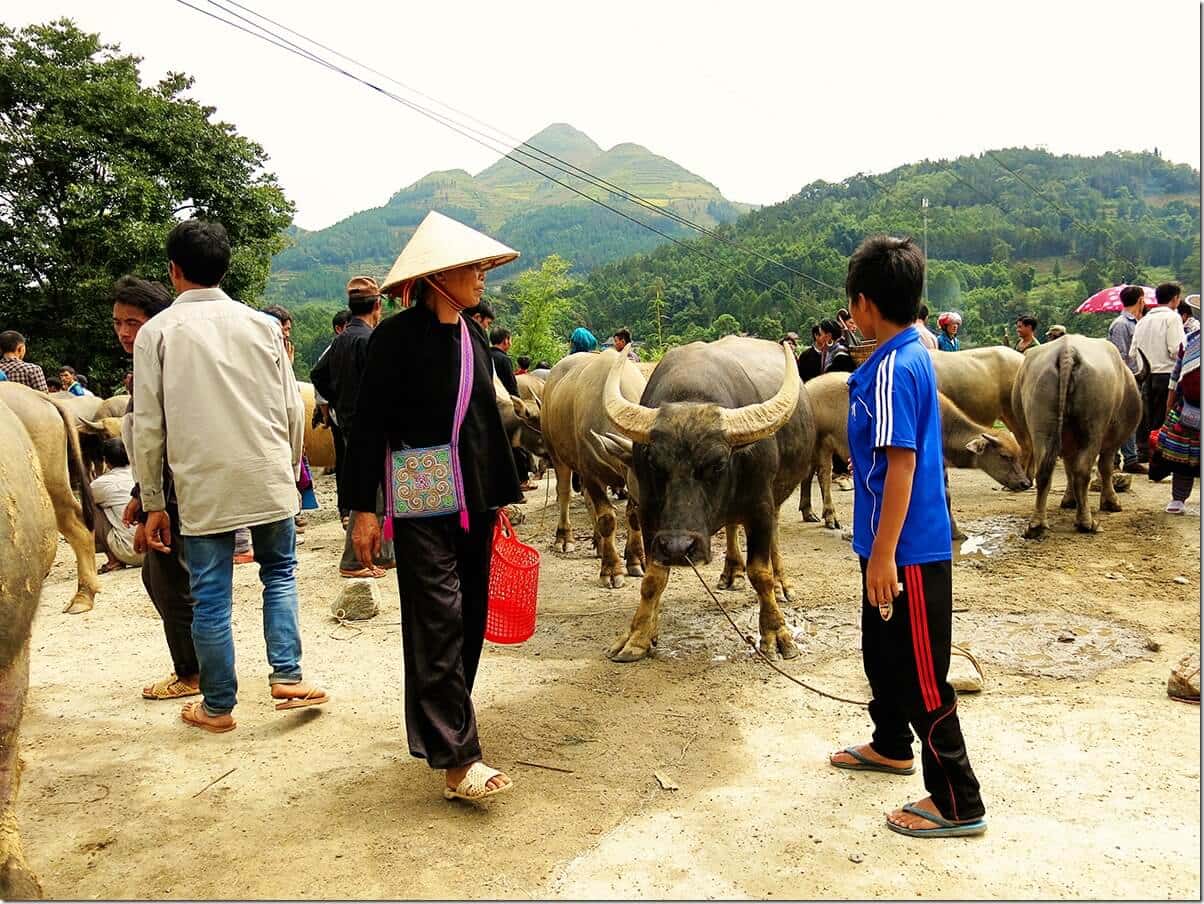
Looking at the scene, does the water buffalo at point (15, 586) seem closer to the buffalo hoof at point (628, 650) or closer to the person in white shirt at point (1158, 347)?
the buffalo hoof at point (628, 650)

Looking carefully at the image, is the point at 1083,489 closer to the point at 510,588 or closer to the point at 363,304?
the point at 510,588

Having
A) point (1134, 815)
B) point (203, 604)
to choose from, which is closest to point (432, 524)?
point (203, 604)

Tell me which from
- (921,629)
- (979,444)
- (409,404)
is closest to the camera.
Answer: (921,629)

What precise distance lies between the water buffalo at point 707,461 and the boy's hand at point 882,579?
61.1 inches

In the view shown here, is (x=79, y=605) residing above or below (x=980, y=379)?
below

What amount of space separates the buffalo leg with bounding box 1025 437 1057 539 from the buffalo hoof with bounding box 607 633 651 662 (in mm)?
4224

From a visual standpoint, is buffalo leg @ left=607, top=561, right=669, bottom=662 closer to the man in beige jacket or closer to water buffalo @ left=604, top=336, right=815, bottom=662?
water buffalo @ left=604, top=336, right=815, bottom=662

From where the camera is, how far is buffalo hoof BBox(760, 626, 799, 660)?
5.06 metres

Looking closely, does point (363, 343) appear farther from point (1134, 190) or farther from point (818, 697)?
point (1134, 190)

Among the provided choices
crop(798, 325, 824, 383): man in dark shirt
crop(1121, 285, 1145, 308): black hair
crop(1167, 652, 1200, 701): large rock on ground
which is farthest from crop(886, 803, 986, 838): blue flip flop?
crop(1121, 285, 1145, 308): black hair

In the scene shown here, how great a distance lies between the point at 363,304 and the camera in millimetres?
6453

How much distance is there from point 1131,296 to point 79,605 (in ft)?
35.9

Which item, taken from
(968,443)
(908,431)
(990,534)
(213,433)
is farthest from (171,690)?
(990,534)

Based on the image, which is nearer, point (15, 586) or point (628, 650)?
point (15, 586)
